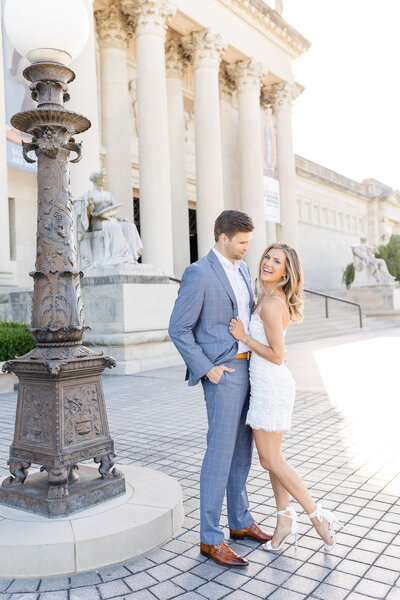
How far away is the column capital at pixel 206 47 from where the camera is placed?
1963 cm

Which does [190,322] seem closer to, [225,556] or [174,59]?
[225,556]

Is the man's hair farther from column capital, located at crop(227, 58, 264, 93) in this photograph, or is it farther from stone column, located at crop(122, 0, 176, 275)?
column capital, located at crop(227, 58, 264, 93)

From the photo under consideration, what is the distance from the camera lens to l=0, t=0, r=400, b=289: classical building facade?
46.6 feet

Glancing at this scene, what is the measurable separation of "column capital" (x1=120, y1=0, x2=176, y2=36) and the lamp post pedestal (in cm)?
1534

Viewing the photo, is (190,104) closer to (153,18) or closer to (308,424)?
(153,18)

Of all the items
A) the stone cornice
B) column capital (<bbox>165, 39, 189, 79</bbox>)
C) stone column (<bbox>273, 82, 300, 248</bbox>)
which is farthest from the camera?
stone column (<bbox>273, 82, 300, 248</bbox>)

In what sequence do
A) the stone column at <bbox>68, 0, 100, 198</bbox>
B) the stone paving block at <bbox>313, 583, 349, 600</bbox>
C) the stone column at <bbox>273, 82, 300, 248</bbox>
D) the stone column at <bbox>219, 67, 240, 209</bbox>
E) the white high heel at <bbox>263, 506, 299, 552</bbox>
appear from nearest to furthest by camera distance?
the stone paving block at <bbox>313, 583, 349, 600</bbox>
the white high heel at <bbox>263, 506, 299, 552</bbox>
the stone column at <bbox>68, 0, 100, 198</bbox>
the stone column at <bbox>219, 67, 240, 209</bbox>
the stone column at <bbox>273, 82, 300, 248</bbox>

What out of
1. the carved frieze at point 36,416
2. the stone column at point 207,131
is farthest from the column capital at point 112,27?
the carved frieze at point 36,416

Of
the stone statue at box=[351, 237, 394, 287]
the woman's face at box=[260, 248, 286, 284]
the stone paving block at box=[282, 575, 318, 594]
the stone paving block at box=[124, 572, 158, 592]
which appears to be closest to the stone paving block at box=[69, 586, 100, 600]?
the stone paving block at box=[124, 572, 158, 592]

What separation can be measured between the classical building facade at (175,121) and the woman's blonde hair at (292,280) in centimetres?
1072

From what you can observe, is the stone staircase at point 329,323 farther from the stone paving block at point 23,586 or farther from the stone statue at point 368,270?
the stone paving block at point 23,586

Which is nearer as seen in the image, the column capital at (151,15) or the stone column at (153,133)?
the column capital at (151,15)

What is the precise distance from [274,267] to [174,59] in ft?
67.0

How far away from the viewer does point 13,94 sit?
43.4 feet
